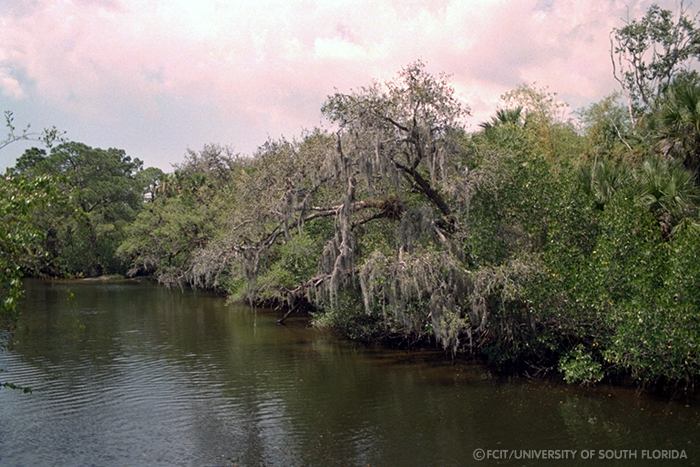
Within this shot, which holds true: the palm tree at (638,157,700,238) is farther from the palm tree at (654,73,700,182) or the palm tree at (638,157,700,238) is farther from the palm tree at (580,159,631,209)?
the palm tree at (580,159,631,209)

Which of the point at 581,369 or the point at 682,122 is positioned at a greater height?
the point at 682,122

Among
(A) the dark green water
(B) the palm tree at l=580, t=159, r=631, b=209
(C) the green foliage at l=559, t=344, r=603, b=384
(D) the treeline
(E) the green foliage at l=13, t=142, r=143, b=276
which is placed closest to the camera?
(A) the dark green water

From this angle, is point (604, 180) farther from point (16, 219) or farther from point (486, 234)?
point (16, 219)

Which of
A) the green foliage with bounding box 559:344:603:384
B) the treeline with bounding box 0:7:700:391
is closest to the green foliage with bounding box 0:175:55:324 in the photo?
the treeline with bounding box 0:7:700:391

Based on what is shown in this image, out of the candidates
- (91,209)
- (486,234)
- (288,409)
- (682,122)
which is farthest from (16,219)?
(91,209)

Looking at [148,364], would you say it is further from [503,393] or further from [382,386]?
[503,393]

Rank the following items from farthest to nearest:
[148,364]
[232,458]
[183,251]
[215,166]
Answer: [215,166] → [183,251] → [148,364] → [232,458]

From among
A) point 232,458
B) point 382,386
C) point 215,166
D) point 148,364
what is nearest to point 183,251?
point 215,166

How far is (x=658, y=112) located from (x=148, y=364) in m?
16.8

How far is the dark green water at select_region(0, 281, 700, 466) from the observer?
12.7m

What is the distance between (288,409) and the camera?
1573cm

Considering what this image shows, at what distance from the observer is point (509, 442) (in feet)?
42.7

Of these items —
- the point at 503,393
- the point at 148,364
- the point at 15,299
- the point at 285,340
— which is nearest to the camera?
the point at 15,299

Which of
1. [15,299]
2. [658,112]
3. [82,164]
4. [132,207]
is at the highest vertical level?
[82,164]
